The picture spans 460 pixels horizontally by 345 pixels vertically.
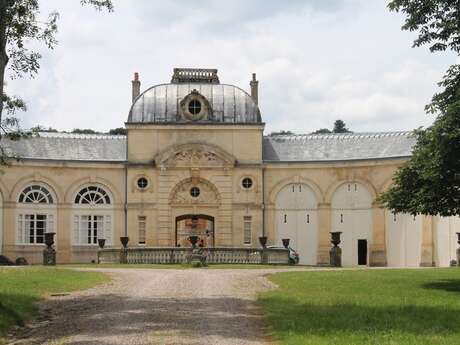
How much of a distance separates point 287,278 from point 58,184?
22.3m

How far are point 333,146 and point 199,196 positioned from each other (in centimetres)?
845

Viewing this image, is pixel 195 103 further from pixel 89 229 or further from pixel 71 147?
pixel 89 229

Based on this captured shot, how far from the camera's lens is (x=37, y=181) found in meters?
45.1

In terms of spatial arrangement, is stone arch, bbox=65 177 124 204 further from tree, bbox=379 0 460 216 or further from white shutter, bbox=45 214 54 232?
tree, bbox=379 0 460 216

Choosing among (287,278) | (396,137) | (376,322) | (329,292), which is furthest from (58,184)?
(376,322)

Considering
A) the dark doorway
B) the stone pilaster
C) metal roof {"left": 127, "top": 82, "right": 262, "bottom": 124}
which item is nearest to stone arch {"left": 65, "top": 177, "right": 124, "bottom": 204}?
metal roof {"left": 127, "top": 82, "right": 262, "bottom": 124}

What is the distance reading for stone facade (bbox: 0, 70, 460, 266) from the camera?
45031 millimetres

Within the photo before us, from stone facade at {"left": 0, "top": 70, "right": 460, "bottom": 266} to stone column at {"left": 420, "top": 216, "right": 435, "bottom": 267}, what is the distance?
2148mm

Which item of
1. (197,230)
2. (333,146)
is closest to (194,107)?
(197,230)

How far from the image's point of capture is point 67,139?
1892 inches

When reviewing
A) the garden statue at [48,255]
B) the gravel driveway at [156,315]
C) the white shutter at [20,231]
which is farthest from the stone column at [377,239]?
the gravel driveway at [156,315]

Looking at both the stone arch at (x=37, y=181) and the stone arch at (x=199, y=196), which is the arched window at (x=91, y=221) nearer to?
the stone arch at (x=37, y=181)

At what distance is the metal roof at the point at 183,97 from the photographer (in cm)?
4722

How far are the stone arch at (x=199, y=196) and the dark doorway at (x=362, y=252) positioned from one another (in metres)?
8.17
